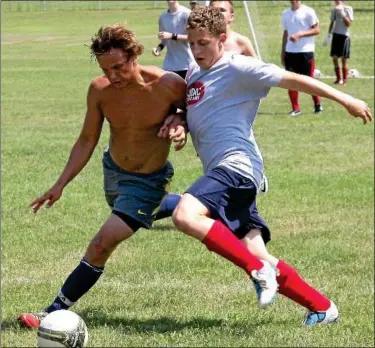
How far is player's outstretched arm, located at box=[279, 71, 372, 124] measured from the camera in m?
5.28

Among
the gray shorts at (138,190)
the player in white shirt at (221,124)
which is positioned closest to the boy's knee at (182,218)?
the player in white shirt at (221,124)

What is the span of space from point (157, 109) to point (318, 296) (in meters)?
1.48

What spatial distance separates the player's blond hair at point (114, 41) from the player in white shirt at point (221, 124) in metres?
0.33

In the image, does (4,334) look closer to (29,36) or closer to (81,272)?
(81,272)

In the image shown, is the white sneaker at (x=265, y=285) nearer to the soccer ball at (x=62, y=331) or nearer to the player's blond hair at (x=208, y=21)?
the player's blond hair at (x=208, y=21)

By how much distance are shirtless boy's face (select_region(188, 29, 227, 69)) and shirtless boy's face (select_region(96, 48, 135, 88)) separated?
359 mm

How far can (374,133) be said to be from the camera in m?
14.6

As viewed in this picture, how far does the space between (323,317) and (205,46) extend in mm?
1798

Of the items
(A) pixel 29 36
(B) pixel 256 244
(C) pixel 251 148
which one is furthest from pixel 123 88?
(A) pixel 29 36

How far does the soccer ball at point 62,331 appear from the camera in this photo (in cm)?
344

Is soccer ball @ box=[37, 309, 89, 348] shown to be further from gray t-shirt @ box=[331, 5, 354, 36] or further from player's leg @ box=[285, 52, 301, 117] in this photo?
gray t-shirt @ box=[331, 5, 354, 36]

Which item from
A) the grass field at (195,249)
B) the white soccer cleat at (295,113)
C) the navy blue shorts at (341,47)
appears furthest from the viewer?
the navy blue shorts at (341,47)

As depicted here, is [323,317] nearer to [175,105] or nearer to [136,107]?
[175,105]

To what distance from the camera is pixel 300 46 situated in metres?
17.0
